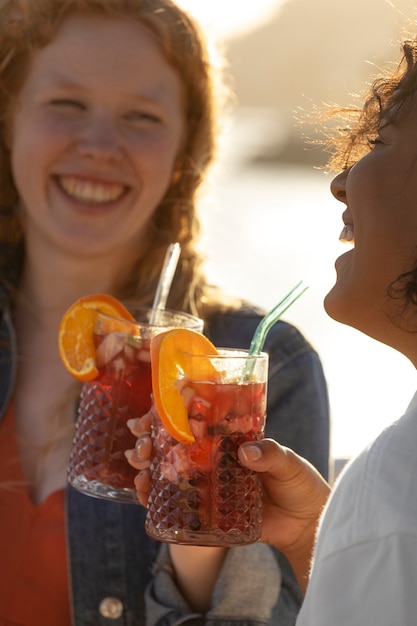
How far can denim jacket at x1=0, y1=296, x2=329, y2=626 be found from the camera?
2.53 metres

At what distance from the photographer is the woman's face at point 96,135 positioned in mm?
2914

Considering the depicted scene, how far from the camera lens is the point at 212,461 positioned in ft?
5.89

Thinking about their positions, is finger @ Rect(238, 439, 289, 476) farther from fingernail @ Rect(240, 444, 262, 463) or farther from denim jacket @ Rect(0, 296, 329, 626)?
denim jacket @ Rect(0, 296, 329, 626)

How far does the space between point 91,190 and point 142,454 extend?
47.5 inches

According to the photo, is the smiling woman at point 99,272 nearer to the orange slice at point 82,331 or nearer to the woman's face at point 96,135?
the woman's face at point 96,135

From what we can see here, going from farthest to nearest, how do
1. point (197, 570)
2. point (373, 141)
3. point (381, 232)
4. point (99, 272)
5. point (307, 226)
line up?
point (307, 226) → point (99, 272) → point (197, 570) → point (373, 141) → point (381, 232)

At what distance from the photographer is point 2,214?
3.27m

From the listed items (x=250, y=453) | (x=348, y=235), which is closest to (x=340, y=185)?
(x=348, y=235)

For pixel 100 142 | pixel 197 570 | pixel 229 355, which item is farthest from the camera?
pixel 100 142

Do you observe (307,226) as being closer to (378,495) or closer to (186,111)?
(186,111)

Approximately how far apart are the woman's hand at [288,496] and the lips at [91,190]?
1.15 m

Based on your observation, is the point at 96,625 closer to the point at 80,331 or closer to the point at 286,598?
the point at 286,598

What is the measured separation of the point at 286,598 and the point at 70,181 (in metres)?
1.20

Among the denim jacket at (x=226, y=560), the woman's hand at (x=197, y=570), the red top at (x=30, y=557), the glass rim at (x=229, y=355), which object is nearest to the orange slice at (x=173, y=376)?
the glass rim at (x=229, y=355)
